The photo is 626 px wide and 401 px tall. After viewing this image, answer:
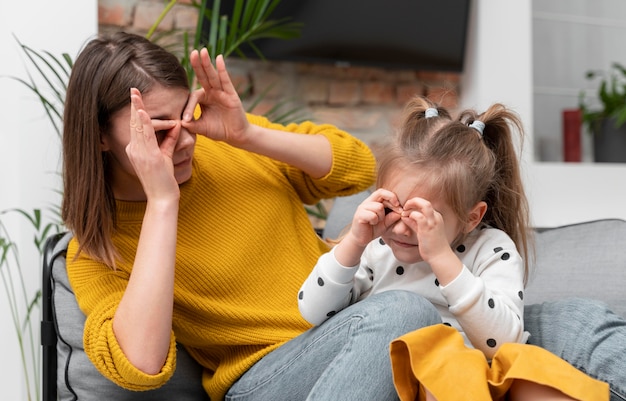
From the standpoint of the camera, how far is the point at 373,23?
9.65 feet

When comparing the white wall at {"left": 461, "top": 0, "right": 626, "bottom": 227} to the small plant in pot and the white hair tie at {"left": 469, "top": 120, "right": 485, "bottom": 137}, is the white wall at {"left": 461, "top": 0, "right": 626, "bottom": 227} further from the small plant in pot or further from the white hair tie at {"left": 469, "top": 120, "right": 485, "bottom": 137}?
the white hair tie at {"left": 469, "top": 120, "right": 485, "bottom": 137}

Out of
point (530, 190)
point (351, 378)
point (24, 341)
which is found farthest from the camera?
point (530, 190)

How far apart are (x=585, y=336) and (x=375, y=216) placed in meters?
0.39

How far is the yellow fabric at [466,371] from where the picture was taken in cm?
100

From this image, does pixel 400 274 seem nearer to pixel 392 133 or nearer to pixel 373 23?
pixel 392 133

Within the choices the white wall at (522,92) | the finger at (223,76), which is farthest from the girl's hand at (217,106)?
the white wall at (522,92)

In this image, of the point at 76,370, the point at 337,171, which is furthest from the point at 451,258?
the point at 76,370

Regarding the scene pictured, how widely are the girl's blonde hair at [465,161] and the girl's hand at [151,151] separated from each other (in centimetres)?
36

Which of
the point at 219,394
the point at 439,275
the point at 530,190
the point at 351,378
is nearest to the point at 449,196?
the point at 439,275

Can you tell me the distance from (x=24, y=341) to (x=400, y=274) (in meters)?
1.32

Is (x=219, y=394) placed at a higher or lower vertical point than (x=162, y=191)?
lower

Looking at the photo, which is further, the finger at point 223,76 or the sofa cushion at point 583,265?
the sofa cushion at point 583,265

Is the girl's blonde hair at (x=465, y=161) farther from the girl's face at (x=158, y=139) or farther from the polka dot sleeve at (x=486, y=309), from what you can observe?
the girl's face at (x=158, y=139)

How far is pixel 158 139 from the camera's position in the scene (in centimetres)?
135
